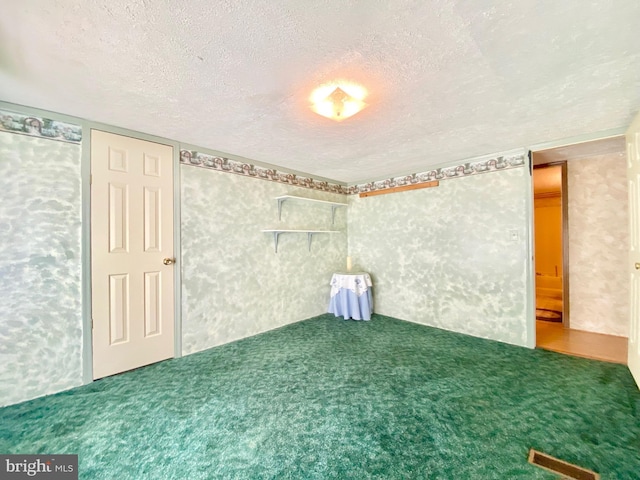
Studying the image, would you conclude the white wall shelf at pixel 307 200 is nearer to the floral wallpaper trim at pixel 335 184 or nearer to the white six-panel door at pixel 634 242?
the floral wallpaper trim at pixel 335 184

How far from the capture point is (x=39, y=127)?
201 cm

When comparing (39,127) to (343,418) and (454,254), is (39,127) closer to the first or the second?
(343,418)

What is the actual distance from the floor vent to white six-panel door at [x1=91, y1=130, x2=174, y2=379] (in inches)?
117

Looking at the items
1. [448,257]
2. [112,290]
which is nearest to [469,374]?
[448,257]

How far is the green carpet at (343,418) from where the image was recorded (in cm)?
136

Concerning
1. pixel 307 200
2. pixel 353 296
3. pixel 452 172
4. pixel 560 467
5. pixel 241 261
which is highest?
pixel 452 172

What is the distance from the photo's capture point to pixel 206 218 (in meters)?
2.88

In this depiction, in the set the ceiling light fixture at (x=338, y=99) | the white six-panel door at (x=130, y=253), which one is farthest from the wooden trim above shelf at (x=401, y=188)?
the white six-panel door at (x=130, y=253)

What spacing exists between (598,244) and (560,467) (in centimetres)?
328

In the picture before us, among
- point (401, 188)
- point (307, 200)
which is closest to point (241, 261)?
point (307, 200)

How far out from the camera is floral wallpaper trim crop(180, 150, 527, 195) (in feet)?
9.41

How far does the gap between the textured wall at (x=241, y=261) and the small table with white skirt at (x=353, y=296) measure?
288mm

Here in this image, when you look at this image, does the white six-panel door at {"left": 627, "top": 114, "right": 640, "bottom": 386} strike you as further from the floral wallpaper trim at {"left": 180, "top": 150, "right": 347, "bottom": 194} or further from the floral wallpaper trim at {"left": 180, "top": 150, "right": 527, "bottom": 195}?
the floral wallpaper trim at {"left": 180, "top": 150, "right": 347, "bottom": 194}

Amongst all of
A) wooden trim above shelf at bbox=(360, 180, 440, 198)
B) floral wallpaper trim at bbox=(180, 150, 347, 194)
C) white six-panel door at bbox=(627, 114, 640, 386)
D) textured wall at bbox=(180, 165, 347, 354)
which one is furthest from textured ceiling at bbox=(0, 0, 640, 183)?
wooden trim above shelf at bbox=(360, 180, 440, 198)
